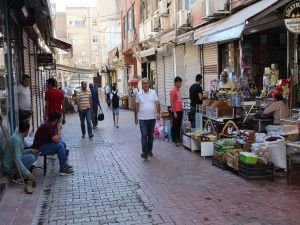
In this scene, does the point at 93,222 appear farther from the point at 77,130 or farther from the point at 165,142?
the point at 77,130

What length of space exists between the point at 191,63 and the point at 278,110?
28.3 ft

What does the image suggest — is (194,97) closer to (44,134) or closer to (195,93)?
(195,93)

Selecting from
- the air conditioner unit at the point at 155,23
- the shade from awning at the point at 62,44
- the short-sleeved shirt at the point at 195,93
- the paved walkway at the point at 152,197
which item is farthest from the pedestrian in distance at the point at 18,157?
the air conditioner unit at the point at 155,23

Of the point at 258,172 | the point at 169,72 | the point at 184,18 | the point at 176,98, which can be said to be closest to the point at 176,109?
the point at 176,98

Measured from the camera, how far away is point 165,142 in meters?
12.3

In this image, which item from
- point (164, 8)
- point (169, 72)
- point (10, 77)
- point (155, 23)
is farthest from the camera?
point (155, 23)

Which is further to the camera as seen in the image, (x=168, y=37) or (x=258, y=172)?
(x=168, y=37)

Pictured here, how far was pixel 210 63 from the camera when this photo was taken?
15148 mm

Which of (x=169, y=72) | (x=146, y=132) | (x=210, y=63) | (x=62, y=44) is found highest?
(x=62, y=44)

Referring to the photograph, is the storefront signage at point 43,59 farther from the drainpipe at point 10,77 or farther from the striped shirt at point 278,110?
the striped shirt at point 278,110

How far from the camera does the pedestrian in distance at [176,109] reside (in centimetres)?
1161

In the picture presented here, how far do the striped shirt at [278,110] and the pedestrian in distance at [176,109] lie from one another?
2900mm

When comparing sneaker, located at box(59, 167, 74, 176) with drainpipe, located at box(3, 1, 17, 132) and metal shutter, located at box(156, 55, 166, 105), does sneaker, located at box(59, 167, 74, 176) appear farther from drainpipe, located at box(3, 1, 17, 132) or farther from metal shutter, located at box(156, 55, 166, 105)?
metal shutter, located at box(156, 55, 166, 105)

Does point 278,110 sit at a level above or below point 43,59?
below
